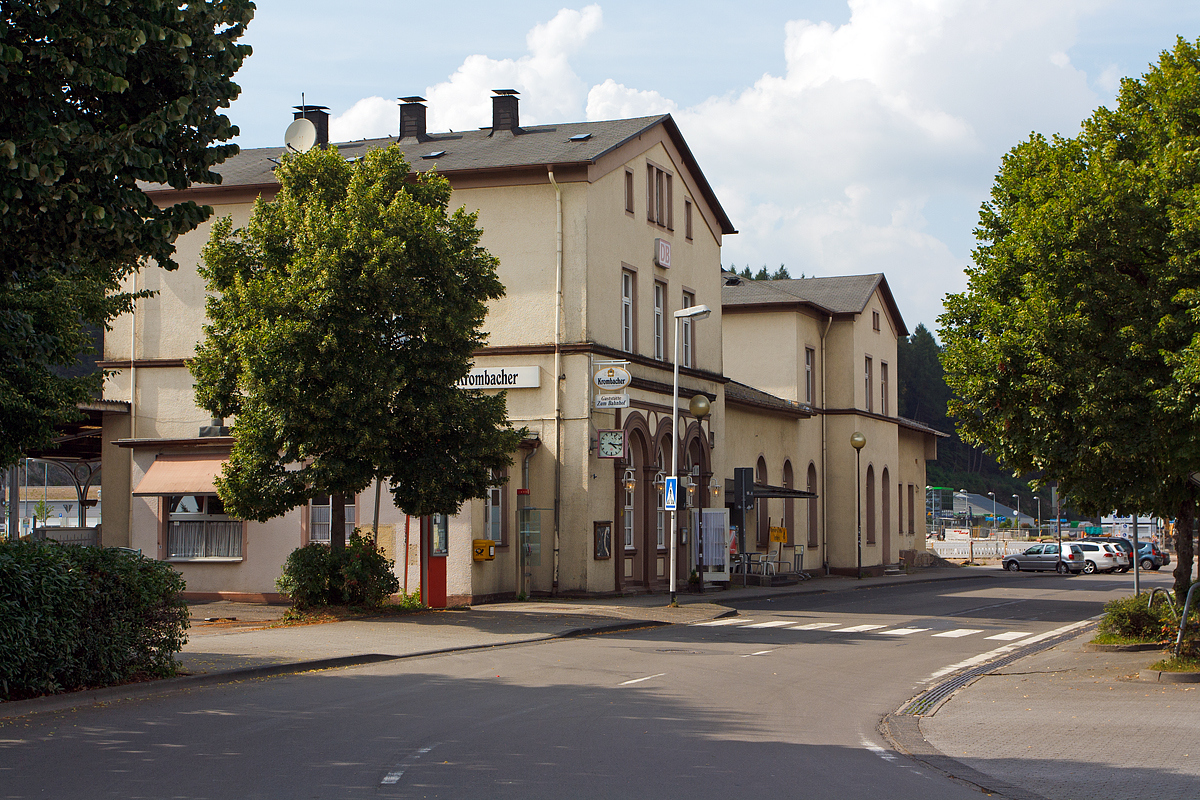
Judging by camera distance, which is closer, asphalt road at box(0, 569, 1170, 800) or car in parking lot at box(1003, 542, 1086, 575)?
asphalt road at box(0, 569, 1170, 800)

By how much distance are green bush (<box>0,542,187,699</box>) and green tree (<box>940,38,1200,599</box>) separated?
1032 centimetres

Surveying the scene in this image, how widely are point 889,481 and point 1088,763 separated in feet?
138

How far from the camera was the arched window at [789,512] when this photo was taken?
43.4 m

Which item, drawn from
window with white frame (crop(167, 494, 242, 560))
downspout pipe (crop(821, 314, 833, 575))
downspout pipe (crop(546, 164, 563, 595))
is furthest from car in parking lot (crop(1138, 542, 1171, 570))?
window with white frame (crop(167, 494, 242, 560))

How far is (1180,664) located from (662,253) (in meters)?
21.1

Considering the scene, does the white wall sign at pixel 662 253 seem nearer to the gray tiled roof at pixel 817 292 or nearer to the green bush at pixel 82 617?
the gray tiled roof at pixel 817 292

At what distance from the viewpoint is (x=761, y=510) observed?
4172 centimetres

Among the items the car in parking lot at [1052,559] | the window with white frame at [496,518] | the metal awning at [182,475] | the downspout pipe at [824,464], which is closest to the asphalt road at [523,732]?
the window with white frame at [496,518]

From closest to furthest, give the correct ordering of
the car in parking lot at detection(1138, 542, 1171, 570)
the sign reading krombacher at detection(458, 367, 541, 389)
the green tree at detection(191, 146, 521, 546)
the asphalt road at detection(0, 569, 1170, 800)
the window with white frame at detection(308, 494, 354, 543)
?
the asphalt road at detection(0, 569, 1170, 800)
the green tree at detection(191, 146, 521, 546)
the window with white frame at detection(308, 494, 354, 543)
the sign reading krombacher at detection(458, 367, 541, 389)
the car in parking lot at detection(1138, 542, 1171, 570)

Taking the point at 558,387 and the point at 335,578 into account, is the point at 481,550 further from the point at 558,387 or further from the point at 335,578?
the point at 558,387

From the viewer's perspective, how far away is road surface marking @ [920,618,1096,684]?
16422 millimetres

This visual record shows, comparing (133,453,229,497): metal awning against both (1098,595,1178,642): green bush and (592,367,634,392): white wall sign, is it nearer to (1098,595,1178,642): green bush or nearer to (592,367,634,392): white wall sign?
(592,367,634,392): white wall sign

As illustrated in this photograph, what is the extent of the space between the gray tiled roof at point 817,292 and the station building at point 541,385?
247 inches

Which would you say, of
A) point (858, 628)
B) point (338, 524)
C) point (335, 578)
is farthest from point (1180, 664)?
point (338, 524)
